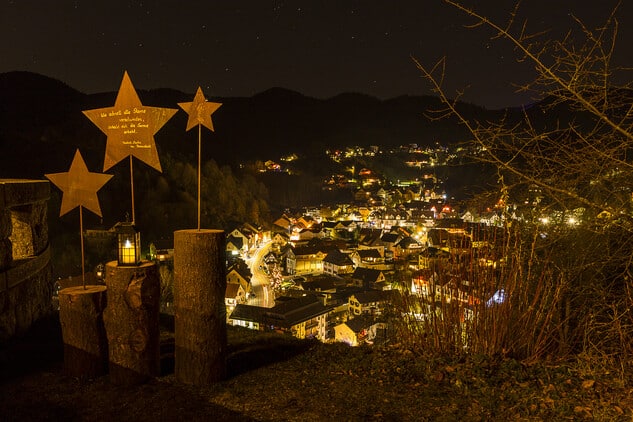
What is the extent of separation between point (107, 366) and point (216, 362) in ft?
3.54

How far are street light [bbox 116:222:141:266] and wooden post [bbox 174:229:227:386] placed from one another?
0.48m

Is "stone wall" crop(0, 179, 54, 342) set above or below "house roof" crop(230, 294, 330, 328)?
above

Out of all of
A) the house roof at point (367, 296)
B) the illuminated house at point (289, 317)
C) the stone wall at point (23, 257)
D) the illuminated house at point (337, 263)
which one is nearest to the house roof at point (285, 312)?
the illuminated house at point (289, 317)

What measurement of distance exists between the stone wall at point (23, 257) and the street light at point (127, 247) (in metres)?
1.28

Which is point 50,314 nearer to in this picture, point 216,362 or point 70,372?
point 70,372

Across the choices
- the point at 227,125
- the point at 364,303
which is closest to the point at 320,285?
the point at 364,303

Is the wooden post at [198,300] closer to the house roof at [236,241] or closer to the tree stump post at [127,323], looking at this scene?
the tree stump post at [127,323]

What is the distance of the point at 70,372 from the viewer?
3.92m

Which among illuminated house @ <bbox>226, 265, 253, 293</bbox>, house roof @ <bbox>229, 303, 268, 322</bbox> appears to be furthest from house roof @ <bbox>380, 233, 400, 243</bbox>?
house roof @ <bbox>229, 303, 268, 322</bbox>

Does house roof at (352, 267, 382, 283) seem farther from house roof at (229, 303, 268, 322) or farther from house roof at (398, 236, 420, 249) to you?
house roof at (229, 303, 268, 322)

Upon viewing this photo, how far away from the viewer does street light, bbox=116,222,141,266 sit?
3.92 metres

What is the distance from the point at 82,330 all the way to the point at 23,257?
73.1 inches

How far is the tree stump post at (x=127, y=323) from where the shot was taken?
3771 millimetres

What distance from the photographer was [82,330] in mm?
3869
